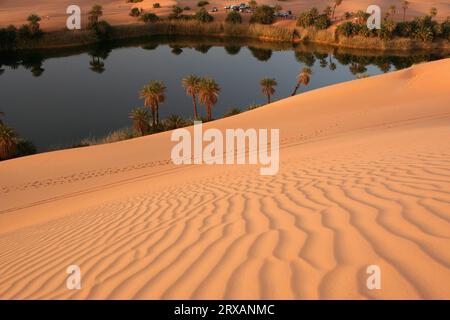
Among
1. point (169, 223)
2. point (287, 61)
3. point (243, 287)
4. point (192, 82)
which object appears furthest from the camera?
point (287, 61)

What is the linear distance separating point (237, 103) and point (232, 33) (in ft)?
96.4

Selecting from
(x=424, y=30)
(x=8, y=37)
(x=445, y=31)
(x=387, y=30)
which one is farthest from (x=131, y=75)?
(x=445, y=31)

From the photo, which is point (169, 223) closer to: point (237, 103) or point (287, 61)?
point (237, 103)

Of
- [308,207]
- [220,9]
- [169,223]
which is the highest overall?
[220,9]

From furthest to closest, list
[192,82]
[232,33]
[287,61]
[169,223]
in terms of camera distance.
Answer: [232,33] < [287,61] < [192,82] < [169,223]

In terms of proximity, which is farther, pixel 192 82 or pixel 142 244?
pixel 192 82

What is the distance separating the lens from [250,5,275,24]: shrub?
191 feet

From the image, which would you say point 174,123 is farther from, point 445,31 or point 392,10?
point 392,10

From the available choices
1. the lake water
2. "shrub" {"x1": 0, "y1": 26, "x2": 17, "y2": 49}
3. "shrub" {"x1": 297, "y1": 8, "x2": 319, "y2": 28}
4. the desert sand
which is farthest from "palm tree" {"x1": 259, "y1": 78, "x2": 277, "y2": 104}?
"shrub" {"x1": 0, "y1": 26, "x2": 17, "y2": 49}

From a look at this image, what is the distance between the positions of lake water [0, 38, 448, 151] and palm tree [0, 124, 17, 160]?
3203 mm

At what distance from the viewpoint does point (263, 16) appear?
191ft

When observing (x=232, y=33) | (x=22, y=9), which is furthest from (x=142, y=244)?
(x=22, y=9)

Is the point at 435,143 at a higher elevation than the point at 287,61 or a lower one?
lower

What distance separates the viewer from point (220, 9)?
67.2 meters
